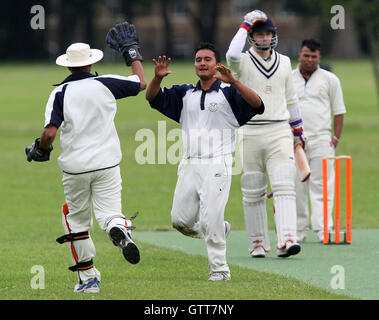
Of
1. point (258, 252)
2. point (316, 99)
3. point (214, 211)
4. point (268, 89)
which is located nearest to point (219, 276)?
point (214, 211)

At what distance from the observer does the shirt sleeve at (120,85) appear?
8453 mm

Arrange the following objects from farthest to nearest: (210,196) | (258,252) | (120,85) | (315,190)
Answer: (315,190) → (258,252) → (210,196) → (120,85)

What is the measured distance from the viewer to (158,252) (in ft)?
37.5

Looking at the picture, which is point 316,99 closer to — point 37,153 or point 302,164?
point 302,164

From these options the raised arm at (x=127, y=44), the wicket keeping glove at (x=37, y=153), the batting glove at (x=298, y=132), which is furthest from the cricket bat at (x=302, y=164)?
the wicket keeping glove at (x=37, y=153)

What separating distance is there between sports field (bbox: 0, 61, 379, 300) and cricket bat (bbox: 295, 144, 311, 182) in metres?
0.89

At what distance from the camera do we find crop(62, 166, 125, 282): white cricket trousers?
8.44 m

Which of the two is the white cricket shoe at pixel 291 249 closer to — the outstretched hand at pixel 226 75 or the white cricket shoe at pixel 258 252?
the white cricket shoe at pixel 258 252

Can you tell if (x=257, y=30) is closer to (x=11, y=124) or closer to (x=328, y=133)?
(x=328, y=133)

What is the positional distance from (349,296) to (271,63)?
3102mm

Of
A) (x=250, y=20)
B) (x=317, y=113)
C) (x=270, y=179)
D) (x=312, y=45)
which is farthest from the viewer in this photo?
(x=317, y=113)

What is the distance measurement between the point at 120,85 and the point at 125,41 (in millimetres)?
582

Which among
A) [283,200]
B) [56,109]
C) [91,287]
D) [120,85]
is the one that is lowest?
[91,287]

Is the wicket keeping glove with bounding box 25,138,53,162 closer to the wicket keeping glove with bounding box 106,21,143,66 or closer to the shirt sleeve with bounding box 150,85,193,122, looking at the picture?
the wicket keeping glove with bounding box 106,21,143,66
